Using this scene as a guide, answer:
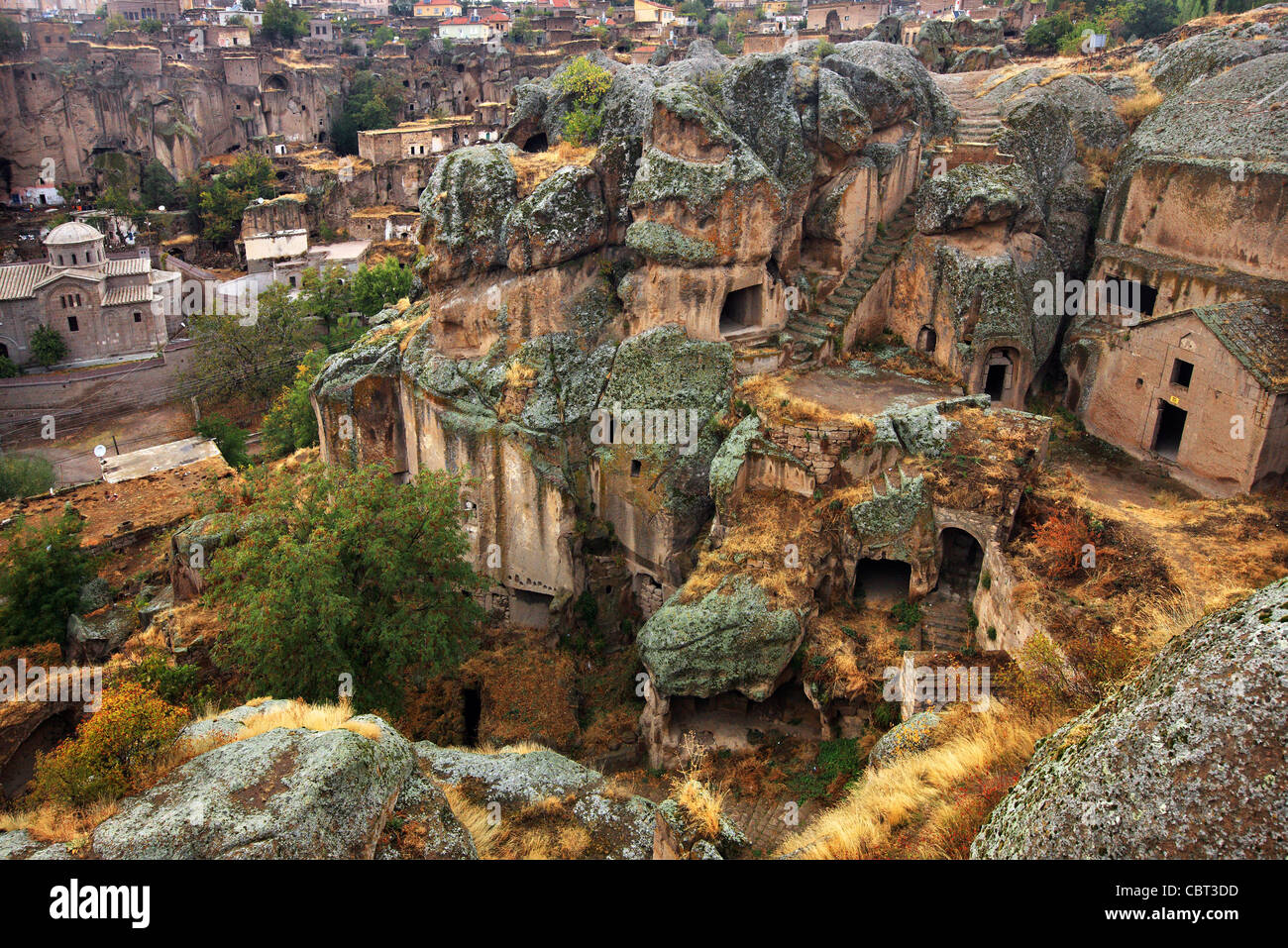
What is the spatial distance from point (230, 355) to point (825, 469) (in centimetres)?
2921

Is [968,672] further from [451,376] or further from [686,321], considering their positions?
[451,376]

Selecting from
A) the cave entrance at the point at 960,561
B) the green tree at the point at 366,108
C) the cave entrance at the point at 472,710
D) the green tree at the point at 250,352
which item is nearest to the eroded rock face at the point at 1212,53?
the cave entrance at the point at 960,561

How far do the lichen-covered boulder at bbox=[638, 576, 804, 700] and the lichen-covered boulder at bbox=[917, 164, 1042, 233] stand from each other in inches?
424

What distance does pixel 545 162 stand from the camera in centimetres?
2362

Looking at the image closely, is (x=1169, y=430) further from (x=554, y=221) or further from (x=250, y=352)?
(x=250, y=352)

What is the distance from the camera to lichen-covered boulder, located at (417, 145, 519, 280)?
A: 22.8m

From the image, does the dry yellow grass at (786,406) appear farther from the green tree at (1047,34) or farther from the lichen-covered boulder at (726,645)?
the green tree at (1047,34)

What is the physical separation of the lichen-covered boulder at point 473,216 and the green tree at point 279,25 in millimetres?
56763

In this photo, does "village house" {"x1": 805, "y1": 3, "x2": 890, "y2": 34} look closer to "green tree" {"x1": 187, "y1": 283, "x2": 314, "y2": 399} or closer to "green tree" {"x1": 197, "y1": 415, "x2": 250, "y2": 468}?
"green tree" {"x1": 187, "y1": 283, "x2": 314, "y2": 399}

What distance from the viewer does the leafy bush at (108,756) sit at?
869 cm

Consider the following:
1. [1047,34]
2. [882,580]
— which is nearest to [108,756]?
[882,580]

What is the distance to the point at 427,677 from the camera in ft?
62.7

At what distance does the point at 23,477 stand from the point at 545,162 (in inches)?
831

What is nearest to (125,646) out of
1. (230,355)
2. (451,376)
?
(451,376)
